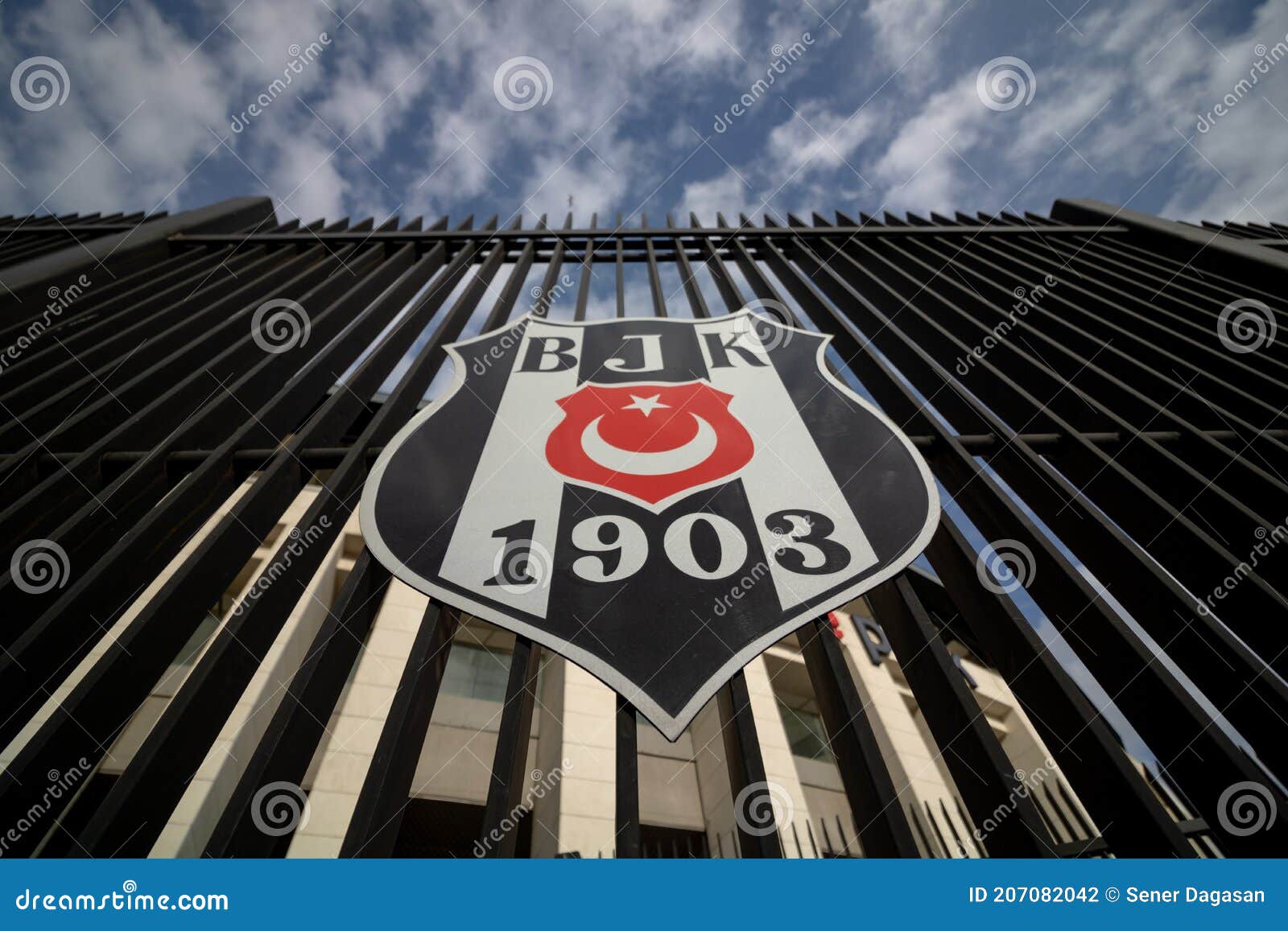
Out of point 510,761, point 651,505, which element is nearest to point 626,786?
point 510,761

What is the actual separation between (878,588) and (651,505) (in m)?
0.73

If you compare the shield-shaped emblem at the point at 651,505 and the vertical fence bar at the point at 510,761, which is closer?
the vertical fence bar at the point at 510,761

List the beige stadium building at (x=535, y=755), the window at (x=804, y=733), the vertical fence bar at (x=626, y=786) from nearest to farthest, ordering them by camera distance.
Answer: the vertical fence bar at (x=626, y=786)
the beige stadium building at (x=535, y=755)
the window at (x=804, y=733)

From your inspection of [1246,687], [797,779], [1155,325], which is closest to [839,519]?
[1246,687]

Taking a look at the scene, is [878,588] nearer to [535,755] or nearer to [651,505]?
[651,505]

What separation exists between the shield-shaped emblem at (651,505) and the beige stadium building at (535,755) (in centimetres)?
463

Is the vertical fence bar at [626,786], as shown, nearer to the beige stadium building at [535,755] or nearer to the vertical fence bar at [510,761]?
the vertical fence bar at [510,761]

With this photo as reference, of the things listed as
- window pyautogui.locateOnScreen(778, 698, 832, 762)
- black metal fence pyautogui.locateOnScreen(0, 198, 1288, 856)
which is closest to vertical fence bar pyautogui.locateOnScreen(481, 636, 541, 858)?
black metal fence pyautogui.locateOnScreen(0, 198, 1288, 856)

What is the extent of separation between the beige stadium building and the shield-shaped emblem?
4.63 metres

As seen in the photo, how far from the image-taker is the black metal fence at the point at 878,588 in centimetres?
155

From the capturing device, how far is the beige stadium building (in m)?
7.70

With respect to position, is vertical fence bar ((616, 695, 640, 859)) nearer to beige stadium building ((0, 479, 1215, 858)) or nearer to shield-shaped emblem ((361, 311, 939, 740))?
shield-shaped emblem ((361, 311, 939, 740))

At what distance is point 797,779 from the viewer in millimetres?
9648

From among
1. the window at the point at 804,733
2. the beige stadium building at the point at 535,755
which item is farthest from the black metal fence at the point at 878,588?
the window at the point at 804,733
